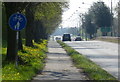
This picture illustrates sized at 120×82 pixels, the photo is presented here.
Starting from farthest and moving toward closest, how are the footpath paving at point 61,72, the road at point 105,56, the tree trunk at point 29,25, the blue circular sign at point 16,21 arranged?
the tree trunk at point 29,25 → the road at point 105,56 → the blue circular sign at point 16,21 → the footpath paving at point 61,72

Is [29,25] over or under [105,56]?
over

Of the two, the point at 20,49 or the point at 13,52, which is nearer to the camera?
the point at 13,52

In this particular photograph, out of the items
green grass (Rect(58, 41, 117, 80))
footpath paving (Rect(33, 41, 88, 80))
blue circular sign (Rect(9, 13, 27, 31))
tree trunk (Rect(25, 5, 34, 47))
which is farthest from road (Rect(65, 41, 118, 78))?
tree trunk (Rect(25, 5, 34, 47))

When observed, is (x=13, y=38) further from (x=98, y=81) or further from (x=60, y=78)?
(x=98, y=81)

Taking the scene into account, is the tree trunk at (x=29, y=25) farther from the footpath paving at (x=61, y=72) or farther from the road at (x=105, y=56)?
the footpath paving at (x=61, y=72)

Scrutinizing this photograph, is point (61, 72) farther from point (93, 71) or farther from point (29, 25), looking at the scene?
point (29, 25)

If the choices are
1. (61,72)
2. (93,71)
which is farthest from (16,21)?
(93,71)

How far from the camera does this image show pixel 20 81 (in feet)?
42.0

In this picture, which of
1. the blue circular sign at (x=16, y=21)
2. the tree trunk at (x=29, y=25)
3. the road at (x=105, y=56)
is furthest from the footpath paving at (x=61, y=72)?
the tree trunk at (x=29, y=25)

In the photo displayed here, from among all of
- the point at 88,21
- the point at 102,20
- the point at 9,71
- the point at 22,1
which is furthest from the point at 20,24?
the point at 88,21

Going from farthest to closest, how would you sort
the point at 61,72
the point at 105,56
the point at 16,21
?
the point at 105,56, the point at 61,72, the point at 16,21

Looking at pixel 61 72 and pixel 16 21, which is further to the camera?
pixel 61 72

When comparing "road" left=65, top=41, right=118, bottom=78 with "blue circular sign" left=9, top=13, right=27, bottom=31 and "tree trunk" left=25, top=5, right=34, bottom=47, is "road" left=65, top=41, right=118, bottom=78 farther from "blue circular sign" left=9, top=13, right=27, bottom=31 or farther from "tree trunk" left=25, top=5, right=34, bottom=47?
"tree trunk" left=25, top=5, right=34, bottom=47

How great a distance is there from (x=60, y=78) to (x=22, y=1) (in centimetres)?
675
